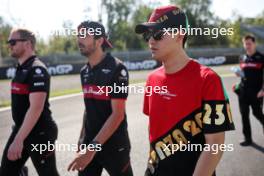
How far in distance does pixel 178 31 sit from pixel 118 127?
157 cm

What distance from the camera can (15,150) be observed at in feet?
13.4

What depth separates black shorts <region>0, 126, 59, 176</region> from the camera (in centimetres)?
422

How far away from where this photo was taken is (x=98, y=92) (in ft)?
12.9

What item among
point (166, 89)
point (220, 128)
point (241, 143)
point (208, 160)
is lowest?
point (241, 143)

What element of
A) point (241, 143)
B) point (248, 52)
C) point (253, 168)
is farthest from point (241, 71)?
point (253, 168)

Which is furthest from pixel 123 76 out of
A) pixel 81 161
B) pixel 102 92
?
pixel 81 161

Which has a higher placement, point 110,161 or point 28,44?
point 28,44

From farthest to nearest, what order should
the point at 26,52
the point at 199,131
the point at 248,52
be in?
1. the point at 248,52
2. the point at 26,52
3. the point at 199,131

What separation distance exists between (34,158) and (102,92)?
1.13m

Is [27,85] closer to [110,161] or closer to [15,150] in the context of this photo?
[15,150]

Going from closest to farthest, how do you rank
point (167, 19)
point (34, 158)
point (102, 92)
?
point (167, 19), point (102, 92), point (34, 158)

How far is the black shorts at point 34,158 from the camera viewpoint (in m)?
4.22

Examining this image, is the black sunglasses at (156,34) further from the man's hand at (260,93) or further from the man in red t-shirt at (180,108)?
the man's hand at (260,93)

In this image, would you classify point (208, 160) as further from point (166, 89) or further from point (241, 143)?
point (241, 143)
